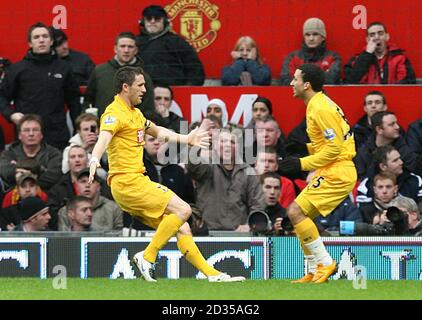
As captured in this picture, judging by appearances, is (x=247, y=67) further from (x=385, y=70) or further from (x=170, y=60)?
(x=385, y=70)

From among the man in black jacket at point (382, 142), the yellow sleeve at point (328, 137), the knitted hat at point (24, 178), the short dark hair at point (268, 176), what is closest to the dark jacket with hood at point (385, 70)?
the man in black jacket at point (382, 142)

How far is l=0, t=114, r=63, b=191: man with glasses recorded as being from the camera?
48.3ft

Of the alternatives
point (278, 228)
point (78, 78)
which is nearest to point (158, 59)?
point (78, 78)

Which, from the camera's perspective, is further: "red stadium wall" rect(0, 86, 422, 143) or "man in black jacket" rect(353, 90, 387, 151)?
"red stadium wall" rect(0, 86, 422, 143)

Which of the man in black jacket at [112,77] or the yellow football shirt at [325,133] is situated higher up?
the man in black jacket at [112,77]

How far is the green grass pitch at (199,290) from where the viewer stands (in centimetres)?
995

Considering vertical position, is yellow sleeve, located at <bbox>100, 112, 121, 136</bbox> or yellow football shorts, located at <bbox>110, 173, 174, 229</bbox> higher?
yellow sleeve, located at <bbox>100, 112, 121, 136</bbox>

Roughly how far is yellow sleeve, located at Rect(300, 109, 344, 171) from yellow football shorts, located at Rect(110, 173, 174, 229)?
126 cm

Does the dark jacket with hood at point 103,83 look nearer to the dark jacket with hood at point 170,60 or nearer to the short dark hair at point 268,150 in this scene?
the dark jacket with hood at point 170,60

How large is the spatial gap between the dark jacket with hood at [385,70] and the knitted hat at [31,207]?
4258 millimetres

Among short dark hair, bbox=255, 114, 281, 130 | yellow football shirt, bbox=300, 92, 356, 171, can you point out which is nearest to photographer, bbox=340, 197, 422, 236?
yellow football shirt, bbox=300, 92, 356, 171

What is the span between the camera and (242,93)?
15805 millimetres

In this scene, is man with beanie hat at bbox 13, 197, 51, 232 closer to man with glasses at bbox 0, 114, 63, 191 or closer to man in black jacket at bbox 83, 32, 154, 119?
man with glasses at bbox 0, 114, 63, 191

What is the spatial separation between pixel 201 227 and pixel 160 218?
79.5 inches
